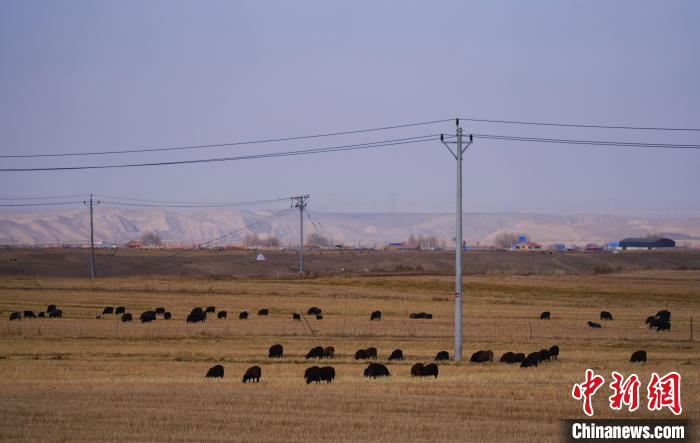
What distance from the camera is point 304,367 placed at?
1147 inches

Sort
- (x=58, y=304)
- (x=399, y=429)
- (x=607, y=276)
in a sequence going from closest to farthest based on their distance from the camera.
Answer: (x=399, y=429), (x=58, y=304), (x=607, y=276)

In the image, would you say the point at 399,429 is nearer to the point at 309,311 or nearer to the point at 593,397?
the point at 593,397

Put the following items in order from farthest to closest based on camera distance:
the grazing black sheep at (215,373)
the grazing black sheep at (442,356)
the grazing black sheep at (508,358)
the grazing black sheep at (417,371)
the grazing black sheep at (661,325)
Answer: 1. the grazing black sheep at (661,325)
2. the grazing black sheep at (442,356)
3. the grazing black sheep at (508,358)
4. the grazing black sheep at (417,371)
5. the grazing black sheep at (215,373)

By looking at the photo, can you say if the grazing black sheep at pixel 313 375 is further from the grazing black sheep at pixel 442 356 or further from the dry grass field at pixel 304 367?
the grazing black sheep at pixel 442 356

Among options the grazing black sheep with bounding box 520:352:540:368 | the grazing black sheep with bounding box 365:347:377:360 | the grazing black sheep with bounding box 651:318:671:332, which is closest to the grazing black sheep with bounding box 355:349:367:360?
the grazing black sheep with bounding box 365:347:377:360

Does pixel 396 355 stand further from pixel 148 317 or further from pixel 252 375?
pixel 148 317

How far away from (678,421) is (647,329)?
2727 centimetres

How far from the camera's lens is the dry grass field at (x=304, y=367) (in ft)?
57.3

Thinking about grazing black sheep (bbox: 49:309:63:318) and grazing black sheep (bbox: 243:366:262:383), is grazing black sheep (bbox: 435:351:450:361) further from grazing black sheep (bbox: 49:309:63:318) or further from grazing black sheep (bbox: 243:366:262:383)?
grazing black sheep (bbox: 49:309:63:318)

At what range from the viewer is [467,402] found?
2055 centimetres

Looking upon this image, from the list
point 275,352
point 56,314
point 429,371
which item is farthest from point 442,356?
point 56,314

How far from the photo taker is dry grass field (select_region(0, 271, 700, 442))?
1745 cm

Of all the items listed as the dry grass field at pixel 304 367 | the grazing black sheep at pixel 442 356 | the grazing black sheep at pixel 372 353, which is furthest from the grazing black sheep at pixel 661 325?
the grazing black sheep at pixel 372 353

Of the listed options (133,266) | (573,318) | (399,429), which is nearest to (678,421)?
(399,429)
